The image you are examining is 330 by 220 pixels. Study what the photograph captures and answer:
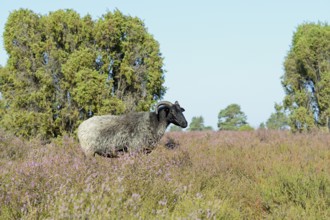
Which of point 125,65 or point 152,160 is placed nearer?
point 152,160

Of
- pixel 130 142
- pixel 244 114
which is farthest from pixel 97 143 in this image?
pixel 244 114

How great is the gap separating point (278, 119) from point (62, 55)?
116 ft

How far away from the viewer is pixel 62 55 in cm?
1631

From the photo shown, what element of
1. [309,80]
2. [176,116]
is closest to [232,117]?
[309,80]

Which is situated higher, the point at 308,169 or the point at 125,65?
the point at 125,65

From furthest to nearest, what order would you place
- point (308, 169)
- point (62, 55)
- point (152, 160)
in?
point (62, 55) < point (308, 169) < point (152, 160)

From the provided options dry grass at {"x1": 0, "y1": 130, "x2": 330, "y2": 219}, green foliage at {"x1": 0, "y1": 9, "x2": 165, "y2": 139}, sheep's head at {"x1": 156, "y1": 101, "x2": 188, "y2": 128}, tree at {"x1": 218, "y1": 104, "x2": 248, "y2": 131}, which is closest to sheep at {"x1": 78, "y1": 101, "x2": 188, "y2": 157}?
sheep's head at {"x1": 156, "y1": 101, "x2": 188, "y2": 128}

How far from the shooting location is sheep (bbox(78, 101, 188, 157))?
1012 cm

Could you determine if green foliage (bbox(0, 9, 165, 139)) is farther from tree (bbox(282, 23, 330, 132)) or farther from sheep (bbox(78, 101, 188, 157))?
tree (bbox(282, 23, 330, 132))

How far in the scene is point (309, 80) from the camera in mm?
20922

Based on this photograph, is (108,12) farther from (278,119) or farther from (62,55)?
(278,119)

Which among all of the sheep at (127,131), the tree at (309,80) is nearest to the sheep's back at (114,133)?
the sheep at (127,131)

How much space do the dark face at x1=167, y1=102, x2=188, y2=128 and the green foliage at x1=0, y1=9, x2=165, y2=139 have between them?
16.4 ft

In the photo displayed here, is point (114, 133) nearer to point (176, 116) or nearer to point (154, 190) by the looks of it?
point (176, 116)
